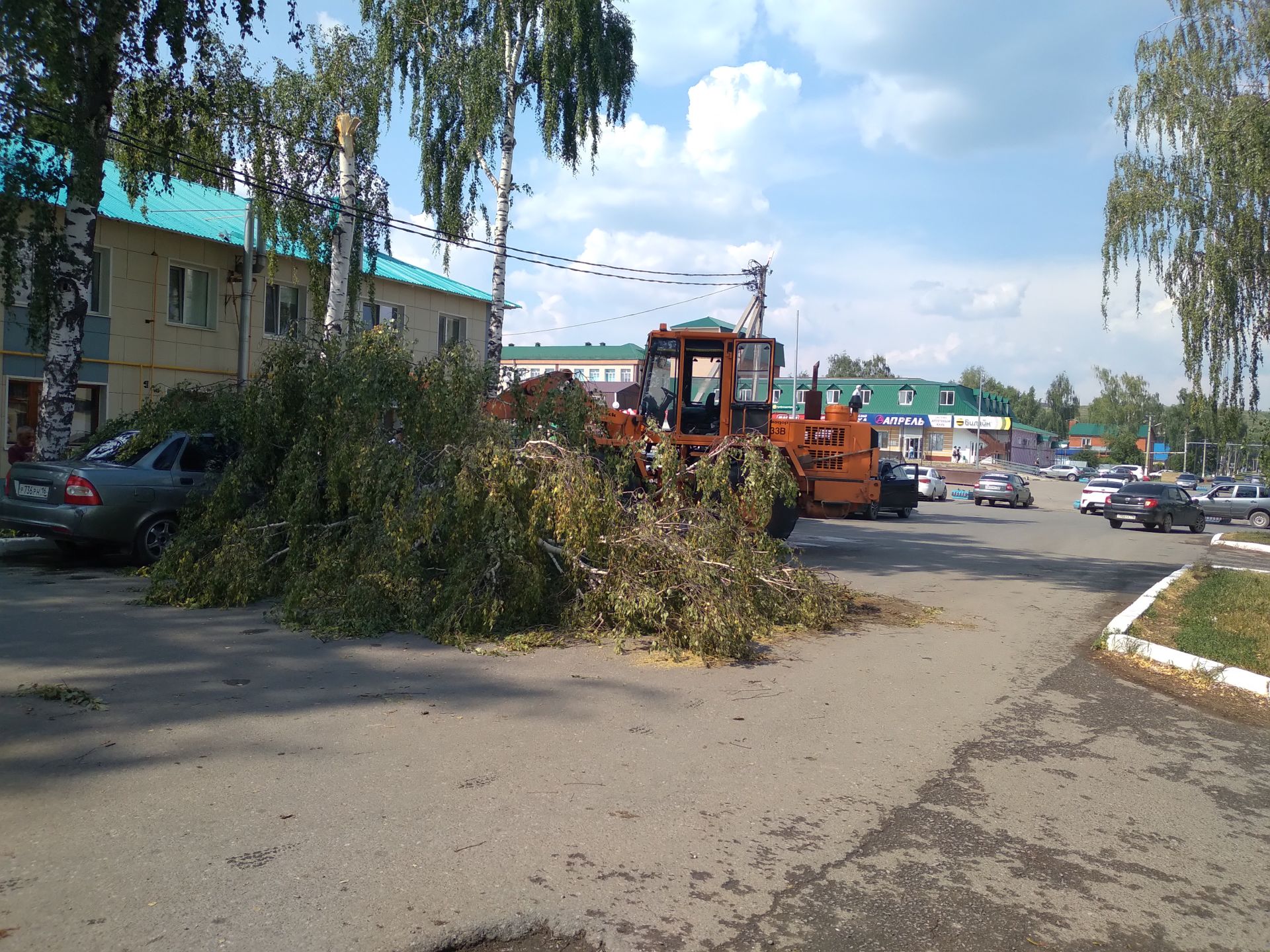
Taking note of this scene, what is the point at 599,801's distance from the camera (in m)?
4.97

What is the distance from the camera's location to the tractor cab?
14.8 m

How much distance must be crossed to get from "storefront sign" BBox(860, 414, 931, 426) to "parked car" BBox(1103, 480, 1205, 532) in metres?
46.9

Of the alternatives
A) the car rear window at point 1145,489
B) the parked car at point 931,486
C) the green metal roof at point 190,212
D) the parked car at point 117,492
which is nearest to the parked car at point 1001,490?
the parked car at point 931,486

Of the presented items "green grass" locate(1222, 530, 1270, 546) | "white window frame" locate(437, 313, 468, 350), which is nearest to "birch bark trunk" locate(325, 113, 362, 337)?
"white window frame" locate(437, 313, 468, 350)

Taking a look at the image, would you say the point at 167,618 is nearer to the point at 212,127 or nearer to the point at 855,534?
the point at 212,127

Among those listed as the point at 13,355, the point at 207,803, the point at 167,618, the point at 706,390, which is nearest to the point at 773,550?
the point at 706,390

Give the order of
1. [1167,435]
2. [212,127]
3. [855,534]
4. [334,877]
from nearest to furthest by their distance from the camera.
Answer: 1. [334,877]
2. [212,127]
3. [855,534]
4. [1167,435]

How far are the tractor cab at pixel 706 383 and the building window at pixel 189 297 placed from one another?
14189 millimetres

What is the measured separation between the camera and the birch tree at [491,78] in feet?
68.1

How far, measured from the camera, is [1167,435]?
4712 inches

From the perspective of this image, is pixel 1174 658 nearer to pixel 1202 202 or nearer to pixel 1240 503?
pixel 1202 202

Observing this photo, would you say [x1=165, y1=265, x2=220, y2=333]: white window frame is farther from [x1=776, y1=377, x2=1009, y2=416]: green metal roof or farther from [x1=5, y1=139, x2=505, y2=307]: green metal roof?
[x1=776, y1=377, x2=1009, y2=416]: green metal roof

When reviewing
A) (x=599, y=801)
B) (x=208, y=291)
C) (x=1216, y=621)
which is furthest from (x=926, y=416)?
(x=599, y=801)

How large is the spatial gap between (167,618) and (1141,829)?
8154 mm
